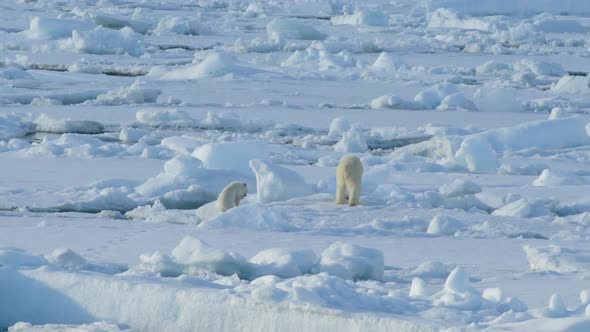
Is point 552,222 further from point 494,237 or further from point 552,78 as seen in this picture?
point 552,78

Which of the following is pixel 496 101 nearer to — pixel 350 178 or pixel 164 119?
pixel 164 119

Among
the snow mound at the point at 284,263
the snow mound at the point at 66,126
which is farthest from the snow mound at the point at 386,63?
the snow mound at the point at 284,263

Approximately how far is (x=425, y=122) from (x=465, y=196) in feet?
13.1

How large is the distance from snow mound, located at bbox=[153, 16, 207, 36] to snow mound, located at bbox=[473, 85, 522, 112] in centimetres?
884

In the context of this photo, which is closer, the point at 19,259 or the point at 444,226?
the point at 19,259

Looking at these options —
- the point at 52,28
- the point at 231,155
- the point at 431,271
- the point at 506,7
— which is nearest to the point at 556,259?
the point at 431,271

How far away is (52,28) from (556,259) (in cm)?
1312

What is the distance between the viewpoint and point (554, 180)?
7344 mm

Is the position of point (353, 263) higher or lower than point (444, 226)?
lower

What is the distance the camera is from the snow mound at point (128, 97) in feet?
37.9

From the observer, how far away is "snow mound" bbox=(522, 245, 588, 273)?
4824 millimetres

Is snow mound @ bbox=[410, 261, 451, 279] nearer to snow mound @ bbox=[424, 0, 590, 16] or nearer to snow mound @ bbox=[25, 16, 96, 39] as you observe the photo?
snow mound @ bbox=[25, 16, 96, 39]

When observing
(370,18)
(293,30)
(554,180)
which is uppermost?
(370,18)

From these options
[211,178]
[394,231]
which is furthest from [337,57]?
[394,231]
